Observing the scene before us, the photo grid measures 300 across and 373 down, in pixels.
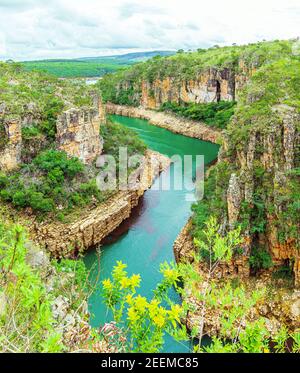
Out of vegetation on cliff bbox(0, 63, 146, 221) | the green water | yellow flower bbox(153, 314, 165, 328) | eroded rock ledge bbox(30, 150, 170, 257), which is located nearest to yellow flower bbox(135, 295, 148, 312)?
yellow flower bbox(153, 314, 165, 328)

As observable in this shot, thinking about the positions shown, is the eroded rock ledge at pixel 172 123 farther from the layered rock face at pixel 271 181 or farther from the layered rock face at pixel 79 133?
the layered rock face at pixel 271 181

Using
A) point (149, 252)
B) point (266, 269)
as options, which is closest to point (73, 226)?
point (149, 252)

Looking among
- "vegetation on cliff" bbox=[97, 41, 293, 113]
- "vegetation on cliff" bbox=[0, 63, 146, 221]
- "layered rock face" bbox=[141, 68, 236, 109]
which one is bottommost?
"vegetation on cliff" bbox=[0, 63, 146, 221]

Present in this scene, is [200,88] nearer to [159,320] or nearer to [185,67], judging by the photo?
[185,67]

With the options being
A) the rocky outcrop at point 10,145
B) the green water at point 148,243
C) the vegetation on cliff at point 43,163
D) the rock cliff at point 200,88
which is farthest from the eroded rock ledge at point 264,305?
the rock cliff at point 200,88

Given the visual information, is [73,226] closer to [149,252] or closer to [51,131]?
[149,252]

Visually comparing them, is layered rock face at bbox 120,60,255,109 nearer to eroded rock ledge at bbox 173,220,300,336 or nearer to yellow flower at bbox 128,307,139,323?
eroded rock ledge at bbox 173,220,300,336

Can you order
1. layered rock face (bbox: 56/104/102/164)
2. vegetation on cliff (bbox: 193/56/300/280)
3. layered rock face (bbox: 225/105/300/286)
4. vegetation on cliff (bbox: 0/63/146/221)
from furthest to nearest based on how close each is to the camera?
layered rock face (bbox: 56/104/102/164)
vegetation on cliff (bbox: 0/63/146/221)
layered rock face (bbox: 225/105/300/286)
vegetation on cliff (bbox: 193/56/300/280)
